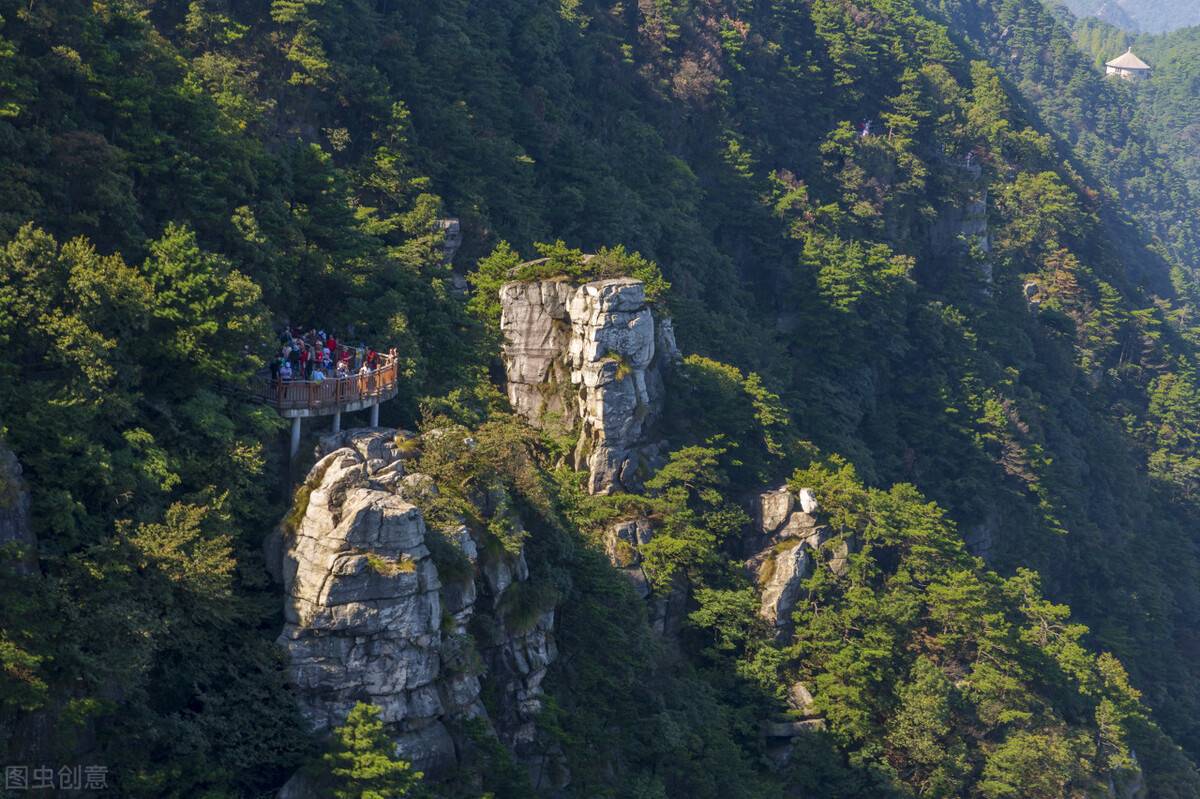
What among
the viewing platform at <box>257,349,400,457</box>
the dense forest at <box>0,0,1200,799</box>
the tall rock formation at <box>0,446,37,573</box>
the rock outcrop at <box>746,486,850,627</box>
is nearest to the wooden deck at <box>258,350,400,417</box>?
the viewing platform at <box>257,349,400,457</box>

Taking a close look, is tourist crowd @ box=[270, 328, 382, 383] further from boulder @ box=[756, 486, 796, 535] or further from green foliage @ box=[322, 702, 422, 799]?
boulder @ box=[756, 486, 796, 535]

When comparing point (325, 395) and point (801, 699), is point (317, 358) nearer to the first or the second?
point (325, 395)

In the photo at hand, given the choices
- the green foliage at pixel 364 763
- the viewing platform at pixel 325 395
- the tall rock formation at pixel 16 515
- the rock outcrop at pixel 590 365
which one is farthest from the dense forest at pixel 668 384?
the rock outcrop at pixel 590 365

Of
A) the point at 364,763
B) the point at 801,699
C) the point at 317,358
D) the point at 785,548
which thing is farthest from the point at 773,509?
the point at 364,763

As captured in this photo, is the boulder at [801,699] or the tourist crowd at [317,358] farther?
the boulder at [801,699]

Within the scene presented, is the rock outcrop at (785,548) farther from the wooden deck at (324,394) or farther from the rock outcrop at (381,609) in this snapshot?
the wooden deck at (324,394)
